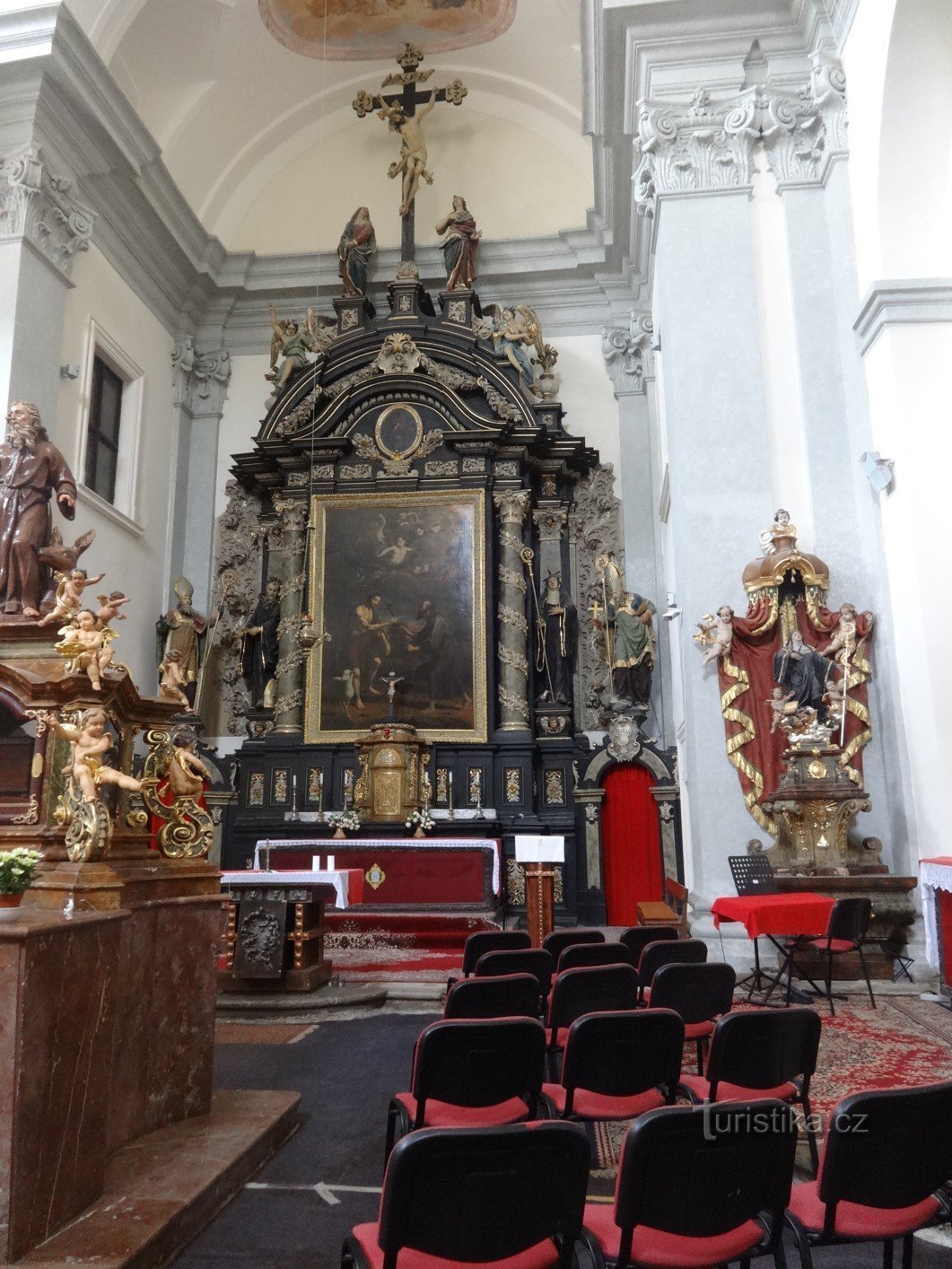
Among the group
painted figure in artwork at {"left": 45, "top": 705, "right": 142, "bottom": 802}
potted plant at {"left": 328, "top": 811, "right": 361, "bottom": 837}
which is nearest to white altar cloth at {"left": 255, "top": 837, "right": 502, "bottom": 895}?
potted plant at {"left": 328, "top": 811, "right": 361, "bottom": 837}

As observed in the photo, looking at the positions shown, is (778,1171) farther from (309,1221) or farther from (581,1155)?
(309,1221)

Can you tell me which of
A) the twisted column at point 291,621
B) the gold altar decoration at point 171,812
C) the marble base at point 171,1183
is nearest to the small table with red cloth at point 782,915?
the marble base at point 171,1183

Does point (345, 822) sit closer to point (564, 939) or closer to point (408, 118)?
point (564, 939)

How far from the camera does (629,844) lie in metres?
12.8

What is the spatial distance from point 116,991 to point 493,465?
35.9 feet

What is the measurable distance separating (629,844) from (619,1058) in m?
9.60

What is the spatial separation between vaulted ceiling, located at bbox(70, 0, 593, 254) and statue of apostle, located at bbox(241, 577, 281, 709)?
6266 millimetres

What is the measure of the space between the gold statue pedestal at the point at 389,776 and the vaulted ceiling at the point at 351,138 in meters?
8.42

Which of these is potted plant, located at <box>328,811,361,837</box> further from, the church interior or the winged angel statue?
the winged angel statue

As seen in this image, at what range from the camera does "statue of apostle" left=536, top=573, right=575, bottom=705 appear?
13312mm

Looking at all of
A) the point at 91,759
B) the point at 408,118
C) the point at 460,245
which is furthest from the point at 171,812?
the point at 408,118

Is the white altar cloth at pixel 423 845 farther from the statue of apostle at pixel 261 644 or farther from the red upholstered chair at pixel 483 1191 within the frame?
the red upholstered chair at pixel 483 1191

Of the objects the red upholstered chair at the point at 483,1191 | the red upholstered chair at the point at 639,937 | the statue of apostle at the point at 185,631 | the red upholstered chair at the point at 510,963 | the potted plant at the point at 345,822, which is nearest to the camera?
the red upholstered chair at the point at 483,1191

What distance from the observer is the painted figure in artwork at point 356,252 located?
15031 mm
